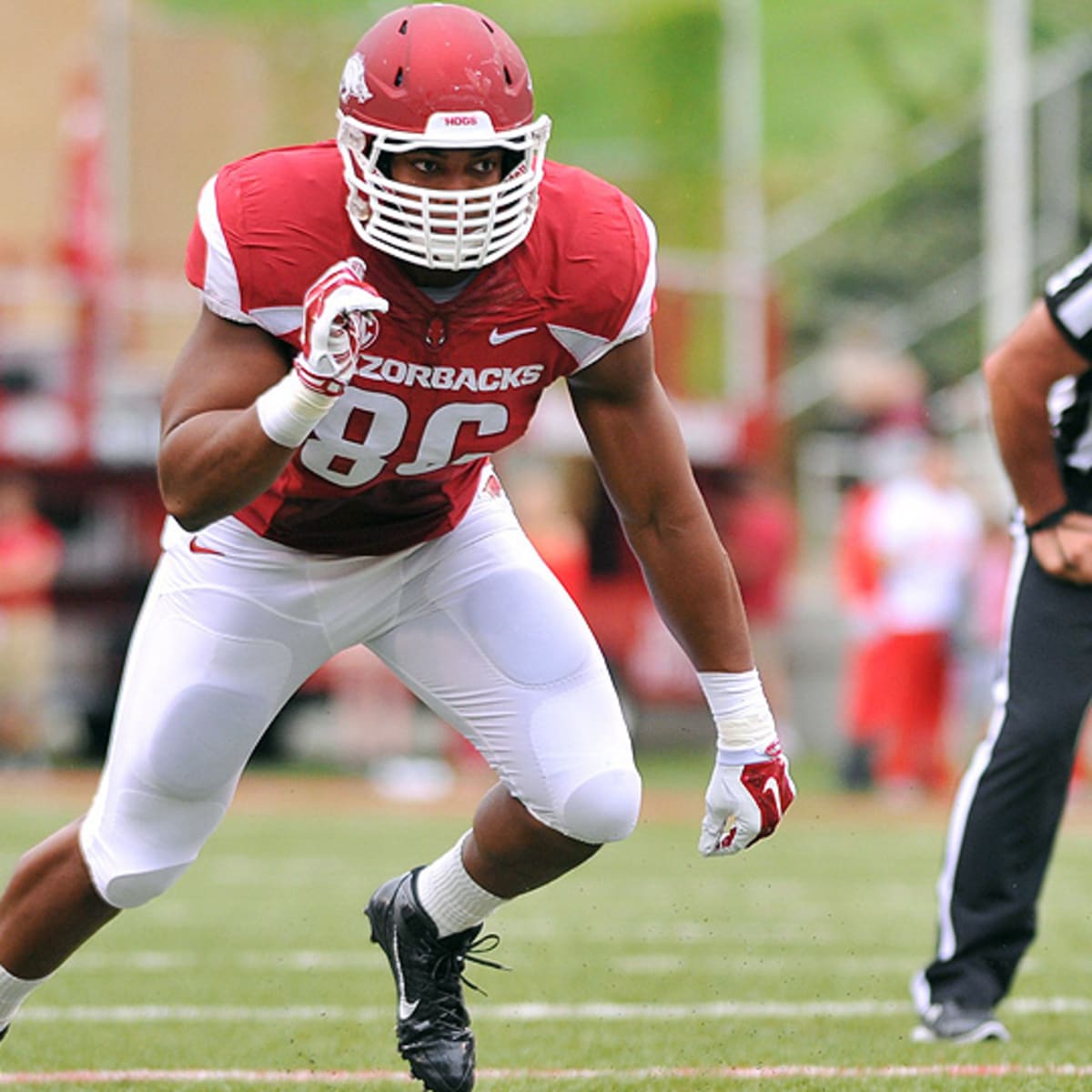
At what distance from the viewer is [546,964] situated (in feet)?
18.8

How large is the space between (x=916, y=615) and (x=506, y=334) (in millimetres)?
7767

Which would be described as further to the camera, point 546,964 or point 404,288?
point 546,964

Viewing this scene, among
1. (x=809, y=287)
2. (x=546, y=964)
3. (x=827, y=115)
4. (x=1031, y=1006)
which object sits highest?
(x=1031, y=1006)

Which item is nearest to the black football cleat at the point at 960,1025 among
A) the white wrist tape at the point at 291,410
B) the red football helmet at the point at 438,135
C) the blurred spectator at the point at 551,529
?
the red football helmet at the point at 438,135

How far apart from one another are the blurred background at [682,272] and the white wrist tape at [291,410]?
7.87 m

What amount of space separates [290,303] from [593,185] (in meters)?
0.61

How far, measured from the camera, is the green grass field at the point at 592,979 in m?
4.18

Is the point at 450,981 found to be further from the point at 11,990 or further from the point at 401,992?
the point at 11,990

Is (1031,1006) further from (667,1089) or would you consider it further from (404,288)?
(404,288)

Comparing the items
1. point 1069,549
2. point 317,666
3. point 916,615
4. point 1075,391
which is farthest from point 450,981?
point 916,615

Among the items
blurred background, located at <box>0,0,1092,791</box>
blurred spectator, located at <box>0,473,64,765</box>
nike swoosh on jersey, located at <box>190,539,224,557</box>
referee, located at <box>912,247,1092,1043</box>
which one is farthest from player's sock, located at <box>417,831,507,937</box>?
blurred spectator, located at <box>0,473,64,765</box>

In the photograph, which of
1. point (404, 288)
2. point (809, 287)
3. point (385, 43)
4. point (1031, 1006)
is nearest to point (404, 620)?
point (404, 288)

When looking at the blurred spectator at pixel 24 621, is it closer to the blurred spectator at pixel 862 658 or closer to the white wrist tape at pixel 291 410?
the blurred spectator at pixel 862 658

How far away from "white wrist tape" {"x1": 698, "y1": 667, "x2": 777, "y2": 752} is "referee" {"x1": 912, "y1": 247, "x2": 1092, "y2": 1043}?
2.76ft
